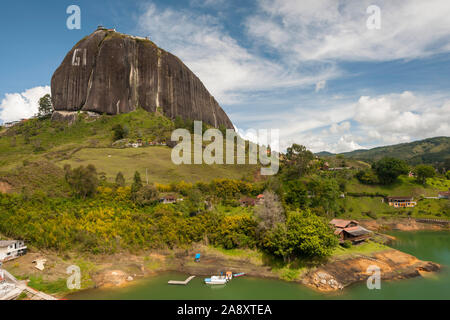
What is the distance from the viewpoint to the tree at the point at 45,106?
3888 inches

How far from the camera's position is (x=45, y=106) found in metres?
99.4

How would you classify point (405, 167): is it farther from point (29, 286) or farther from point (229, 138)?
point (29, 286)

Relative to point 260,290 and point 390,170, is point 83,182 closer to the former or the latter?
point 260,290

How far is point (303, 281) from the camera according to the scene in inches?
1023

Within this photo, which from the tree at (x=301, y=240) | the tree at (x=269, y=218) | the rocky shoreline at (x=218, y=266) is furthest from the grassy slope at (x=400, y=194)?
the tree at (x=269, y=218)

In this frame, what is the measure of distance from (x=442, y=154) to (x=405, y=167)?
A: 17290 cm

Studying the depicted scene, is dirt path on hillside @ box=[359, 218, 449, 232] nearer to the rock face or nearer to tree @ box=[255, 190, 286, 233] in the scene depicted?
tree @ box=[255, 190, 286, 233]

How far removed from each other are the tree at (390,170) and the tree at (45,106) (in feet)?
384

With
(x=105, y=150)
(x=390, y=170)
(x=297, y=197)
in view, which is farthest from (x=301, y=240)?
(x=105, y=150)

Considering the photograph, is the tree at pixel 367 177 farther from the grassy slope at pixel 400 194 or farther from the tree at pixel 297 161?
the tree at pixel 297 161

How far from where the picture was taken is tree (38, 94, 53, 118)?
98.8 metres

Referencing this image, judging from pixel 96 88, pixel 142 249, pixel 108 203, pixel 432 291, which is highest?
pixel 96 88

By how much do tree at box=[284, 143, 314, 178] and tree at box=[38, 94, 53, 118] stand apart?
315 feet
